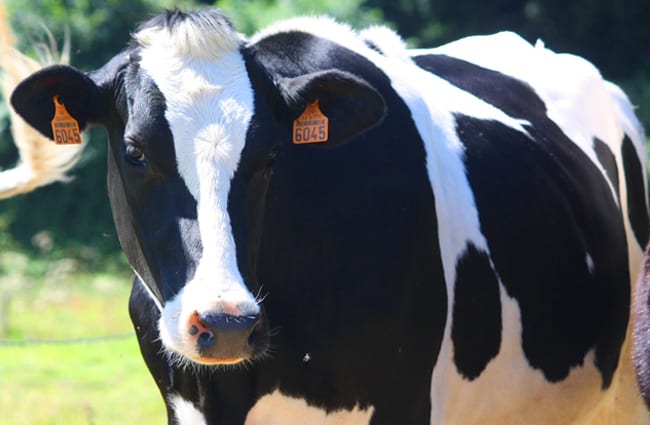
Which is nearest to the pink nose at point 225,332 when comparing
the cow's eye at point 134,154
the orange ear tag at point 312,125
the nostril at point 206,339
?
the nostril at point 206,339

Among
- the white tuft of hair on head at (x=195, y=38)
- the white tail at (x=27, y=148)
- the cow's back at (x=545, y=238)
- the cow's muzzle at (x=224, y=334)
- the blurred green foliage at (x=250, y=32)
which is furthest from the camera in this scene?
the blurred green foliage at (x=250, y=32)

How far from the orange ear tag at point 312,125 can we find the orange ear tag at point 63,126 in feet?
2.52

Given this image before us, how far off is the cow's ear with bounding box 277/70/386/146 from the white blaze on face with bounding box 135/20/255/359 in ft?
0.66

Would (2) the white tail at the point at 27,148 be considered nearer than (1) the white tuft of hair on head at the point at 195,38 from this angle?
No

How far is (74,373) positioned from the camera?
10375 millimetres

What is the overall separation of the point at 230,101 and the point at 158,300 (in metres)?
0.74

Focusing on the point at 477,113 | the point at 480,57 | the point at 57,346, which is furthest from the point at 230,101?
the point at 57,346

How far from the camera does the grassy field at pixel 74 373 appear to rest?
870 centimetres

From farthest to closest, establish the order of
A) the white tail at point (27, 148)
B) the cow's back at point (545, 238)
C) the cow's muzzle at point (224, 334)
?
the white tail at point (27, 148) < the cow's back at point (545, 238) < the cow's muzzle at point (224, 334)

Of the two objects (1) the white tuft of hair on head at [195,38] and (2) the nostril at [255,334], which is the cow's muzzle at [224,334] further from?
(1) the white tuft of hair on head at [195,38]

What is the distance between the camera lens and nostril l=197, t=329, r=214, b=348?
402 cm

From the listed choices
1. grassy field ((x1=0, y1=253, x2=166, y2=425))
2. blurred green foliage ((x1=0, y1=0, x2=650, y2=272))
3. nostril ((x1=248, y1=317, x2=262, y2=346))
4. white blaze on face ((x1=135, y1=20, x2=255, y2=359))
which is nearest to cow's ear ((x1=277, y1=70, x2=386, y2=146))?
white blaze on face ((x1=135, y1=20, x2=255, y2=359))

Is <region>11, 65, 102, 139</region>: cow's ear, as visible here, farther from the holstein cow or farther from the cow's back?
the cow's back

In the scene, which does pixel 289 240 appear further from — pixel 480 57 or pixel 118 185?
pixel 480 57
